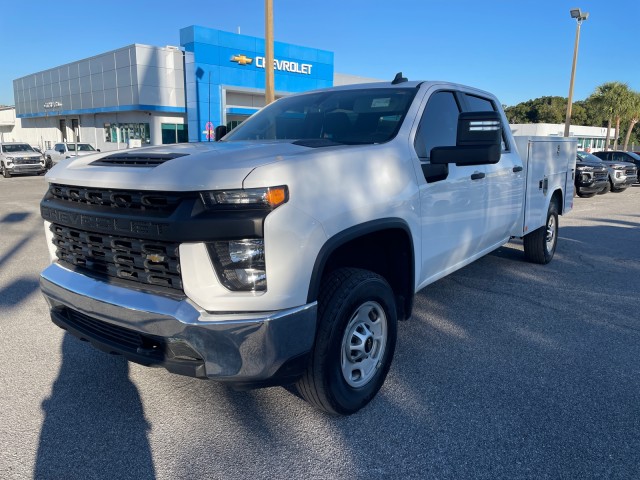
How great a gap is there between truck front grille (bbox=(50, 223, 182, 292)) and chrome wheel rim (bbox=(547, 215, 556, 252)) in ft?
18.1

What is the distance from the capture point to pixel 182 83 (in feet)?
108

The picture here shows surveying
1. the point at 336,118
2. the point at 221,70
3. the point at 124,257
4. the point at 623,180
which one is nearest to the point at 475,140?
the point at 336,118

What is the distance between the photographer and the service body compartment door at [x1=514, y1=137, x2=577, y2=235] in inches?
212

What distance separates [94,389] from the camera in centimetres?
322

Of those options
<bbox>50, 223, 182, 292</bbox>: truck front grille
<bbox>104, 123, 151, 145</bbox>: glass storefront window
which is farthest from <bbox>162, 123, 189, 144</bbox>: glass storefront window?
<bbox>50, 223, 182, 292</bbox>: truck front grille

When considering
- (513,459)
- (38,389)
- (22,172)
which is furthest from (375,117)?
(22,172)

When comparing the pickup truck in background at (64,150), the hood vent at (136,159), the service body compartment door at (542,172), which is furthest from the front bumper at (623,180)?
the pickup truck in background at (64,150)

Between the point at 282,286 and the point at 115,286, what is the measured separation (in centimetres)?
93

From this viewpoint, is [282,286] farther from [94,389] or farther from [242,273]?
[94,389]

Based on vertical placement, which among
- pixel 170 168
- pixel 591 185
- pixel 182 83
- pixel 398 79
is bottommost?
pixel 591 185

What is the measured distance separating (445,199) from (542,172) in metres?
2.76

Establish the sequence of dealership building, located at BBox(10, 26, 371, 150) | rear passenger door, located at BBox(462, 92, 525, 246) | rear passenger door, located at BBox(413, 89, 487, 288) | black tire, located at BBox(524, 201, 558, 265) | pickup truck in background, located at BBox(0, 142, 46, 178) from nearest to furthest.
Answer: rear passenger door, located at BBox(413, 89, 487, 288), rear passenger door, located at BBox(462, 92, 525, 246), black tire, located at BBox(524, 201, 558, 265), pickup truck in background, located at BBox(0, 142, 46, 178), dealership building, located at BBox(10, 26, 371, 150)

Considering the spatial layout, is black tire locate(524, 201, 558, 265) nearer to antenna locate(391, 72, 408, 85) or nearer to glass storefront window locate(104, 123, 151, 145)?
antenna locate(391, 72, 408, 85)

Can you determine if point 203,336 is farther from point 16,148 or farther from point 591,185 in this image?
point 16,148
